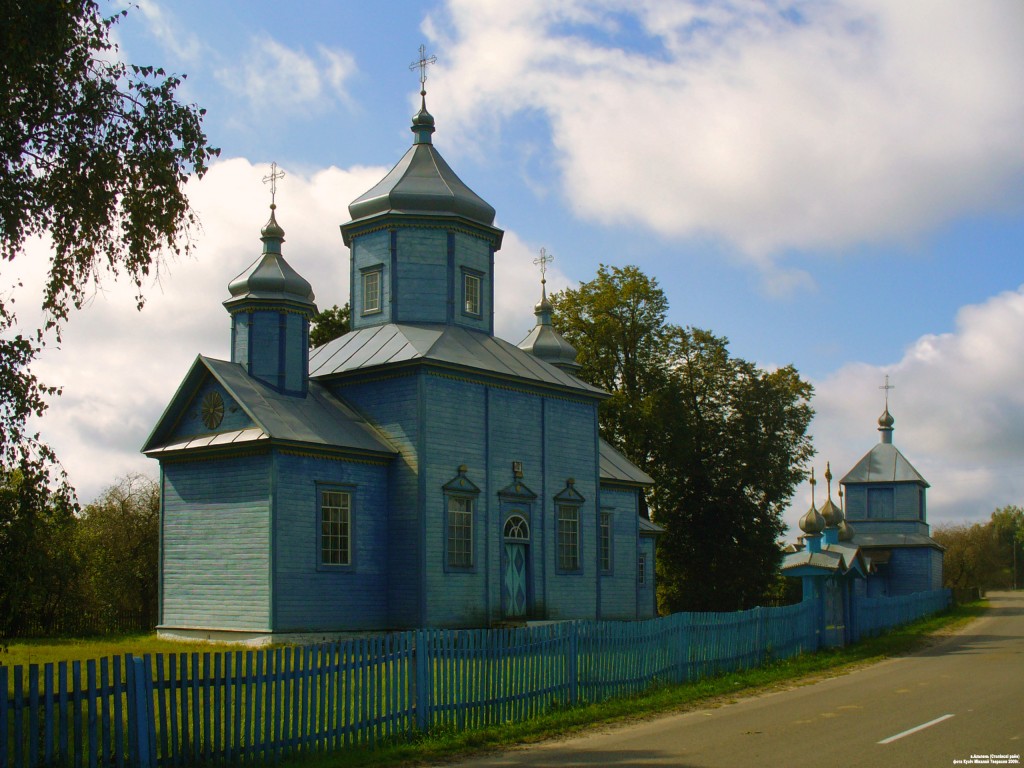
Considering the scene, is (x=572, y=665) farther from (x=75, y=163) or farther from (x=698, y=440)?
(x=698, y=440)

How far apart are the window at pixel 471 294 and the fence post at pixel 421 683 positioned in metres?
15.7

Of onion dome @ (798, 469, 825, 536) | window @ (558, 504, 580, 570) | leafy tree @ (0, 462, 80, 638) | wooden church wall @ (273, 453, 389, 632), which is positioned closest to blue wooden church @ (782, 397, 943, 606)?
onion dome @ (798, 469, 825, 536)

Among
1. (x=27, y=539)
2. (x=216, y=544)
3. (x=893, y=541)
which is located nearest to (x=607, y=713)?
(x=27, y=539)

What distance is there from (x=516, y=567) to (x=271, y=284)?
866 centimetres

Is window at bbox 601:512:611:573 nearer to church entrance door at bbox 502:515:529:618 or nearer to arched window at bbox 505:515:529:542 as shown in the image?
church entrance door at bbox 502:515:529:618

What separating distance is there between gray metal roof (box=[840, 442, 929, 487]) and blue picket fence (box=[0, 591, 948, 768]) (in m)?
48.6

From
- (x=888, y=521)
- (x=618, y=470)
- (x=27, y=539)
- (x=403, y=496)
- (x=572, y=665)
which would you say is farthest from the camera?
(x=888, y=521)

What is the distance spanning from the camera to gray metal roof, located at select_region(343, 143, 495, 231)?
26.6 m

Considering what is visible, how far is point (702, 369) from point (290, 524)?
26.0 metres

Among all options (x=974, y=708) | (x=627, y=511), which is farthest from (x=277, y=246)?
(x=974, y=708)

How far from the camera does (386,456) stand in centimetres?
2316

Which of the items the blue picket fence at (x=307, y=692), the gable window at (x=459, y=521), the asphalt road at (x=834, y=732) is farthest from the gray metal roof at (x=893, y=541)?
the blue picket fence at (x=307, y=692)

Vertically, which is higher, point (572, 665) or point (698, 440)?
point (698, 440)

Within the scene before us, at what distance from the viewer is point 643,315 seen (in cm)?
4281
